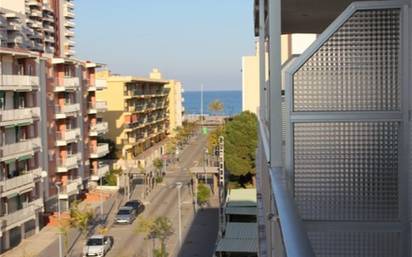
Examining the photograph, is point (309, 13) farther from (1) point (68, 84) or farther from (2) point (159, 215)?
(1) point (68, 84)

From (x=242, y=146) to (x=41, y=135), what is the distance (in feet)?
33.0

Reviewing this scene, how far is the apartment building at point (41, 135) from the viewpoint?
75.0 feet

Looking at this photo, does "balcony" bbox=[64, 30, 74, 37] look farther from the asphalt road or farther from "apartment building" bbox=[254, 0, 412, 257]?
"apartment building" bbox=[254, 0, 412, 257]

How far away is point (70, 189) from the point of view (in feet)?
95.0

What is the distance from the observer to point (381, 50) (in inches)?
113

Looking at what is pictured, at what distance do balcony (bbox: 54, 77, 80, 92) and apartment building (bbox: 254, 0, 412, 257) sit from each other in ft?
87.3

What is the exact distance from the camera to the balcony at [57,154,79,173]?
28.4 meters

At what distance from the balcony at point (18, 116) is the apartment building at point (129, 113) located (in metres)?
20.4

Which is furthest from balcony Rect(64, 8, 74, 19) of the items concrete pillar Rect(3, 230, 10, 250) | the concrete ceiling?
the concrete ceiling

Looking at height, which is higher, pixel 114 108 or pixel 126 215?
pixel 114 108

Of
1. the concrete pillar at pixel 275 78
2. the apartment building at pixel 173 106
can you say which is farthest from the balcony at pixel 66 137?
the apartment building at pixel 173 106

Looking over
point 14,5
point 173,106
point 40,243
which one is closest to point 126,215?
point 40,243

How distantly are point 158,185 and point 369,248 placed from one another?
3536 cm

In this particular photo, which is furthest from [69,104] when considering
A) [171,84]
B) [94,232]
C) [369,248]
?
[171,84]
